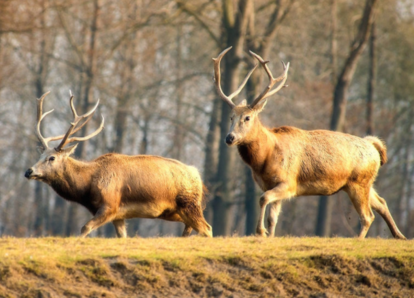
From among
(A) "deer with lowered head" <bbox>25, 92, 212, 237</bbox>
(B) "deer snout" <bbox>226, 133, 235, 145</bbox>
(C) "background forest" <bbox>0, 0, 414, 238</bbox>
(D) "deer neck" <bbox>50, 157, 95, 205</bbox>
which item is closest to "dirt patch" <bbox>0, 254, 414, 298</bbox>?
(B) "deer snout" <bbox>226, 133, 235, 145</bbox>

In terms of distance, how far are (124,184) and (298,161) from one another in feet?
10.2

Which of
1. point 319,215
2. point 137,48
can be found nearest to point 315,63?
point 137,48

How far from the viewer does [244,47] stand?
26.8 m

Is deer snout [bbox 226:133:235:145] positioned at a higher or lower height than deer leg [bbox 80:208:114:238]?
higher

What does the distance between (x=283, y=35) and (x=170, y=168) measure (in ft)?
63.2

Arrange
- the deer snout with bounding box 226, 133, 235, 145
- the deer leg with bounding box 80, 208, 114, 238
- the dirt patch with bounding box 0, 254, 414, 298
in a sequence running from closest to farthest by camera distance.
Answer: the dirt patch with bounding box 0, 254, 414, 298 < the deer snout with bounding box 226, 133, 235, 145 < the deer leg with bounding box 80, 208, 114, 238

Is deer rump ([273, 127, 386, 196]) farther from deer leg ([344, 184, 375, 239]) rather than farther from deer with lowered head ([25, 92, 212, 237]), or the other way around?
deer with lowered head ([25, 92, 212, 237])

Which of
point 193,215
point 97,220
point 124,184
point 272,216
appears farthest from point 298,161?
point 97,220

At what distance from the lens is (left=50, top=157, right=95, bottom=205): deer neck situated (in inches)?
499

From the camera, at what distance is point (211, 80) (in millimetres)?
33094

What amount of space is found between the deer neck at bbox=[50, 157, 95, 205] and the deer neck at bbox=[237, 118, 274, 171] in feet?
9.30

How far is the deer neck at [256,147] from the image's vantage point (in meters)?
12.1

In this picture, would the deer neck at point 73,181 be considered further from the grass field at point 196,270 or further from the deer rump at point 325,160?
the deer rump at point 325,160

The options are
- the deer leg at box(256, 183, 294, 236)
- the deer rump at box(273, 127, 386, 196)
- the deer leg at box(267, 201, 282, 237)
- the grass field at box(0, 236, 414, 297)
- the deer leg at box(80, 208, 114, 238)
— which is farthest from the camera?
the deer rump at box(273, 127, 386, 196)
